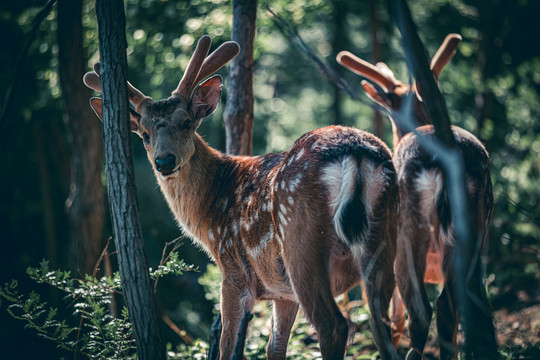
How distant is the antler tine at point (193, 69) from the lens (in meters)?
4.29

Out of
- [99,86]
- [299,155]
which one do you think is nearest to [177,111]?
[99,86]

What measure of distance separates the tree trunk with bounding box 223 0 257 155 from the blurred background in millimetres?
267

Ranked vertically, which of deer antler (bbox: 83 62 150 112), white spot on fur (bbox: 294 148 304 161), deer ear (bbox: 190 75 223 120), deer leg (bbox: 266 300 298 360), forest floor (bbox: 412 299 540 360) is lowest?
forest floor (bbox: 412 299 540 360)

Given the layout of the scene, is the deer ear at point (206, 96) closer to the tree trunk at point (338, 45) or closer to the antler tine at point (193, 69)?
the antler tine at point (193, 69)

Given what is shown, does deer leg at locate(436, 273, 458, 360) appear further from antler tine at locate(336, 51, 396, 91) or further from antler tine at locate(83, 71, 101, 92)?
antler tine at locate(83, 71, 101, 92)

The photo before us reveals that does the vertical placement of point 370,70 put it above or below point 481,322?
above

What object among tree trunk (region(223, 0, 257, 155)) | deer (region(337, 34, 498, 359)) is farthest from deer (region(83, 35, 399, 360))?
deer (region(337, 34, 498, 359))

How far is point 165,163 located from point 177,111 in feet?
1.85

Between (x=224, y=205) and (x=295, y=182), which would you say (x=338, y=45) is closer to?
(x=224, y=205)

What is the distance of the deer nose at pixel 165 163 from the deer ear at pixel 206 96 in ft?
2.27

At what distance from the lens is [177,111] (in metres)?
4.24

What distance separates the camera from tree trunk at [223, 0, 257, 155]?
5.17m

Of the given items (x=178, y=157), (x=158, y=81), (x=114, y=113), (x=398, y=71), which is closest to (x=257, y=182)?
(x=178, y=157)

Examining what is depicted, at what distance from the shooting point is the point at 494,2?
25.9ft
